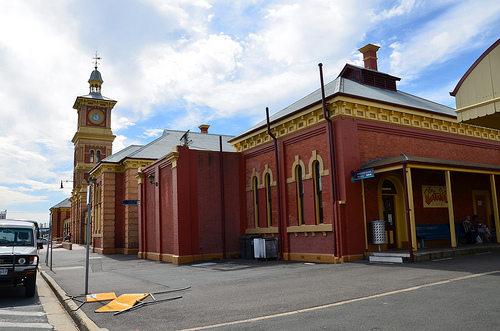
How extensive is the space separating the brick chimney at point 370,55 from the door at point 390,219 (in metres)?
8.32

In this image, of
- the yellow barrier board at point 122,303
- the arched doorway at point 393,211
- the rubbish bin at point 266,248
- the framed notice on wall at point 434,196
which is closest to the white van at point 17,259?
the yellow barrier board at point 122,303

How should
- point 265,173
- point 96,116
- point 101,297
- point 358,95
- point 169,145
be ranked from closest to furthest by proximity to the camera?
point 101,297
point 358,95
point 265,173
point 169,145
point 96,116

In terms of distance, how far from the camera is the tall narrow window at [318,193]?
16.5 meters

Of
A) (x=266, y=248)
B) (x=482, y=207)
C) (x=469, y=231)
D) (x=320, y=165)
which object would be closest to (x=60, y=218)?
(x=266, y=248)

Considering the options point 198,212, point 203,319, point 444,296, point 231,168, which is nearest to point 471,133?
point 231,168

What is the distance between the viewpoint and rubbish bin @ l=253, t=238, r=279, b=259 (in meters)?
17.9

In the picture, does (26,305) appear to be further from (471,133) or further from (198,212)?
(471,133)

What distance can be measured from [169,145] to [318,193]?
17.4 meters

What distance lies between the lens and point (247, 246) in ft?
63.6

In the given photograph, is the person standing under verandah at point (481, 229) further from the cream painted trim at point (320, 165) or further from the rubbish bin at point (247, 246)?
the rubbish bin at point (247, 246)

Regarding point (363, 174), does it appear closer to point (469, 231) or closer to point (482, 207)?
point (469, 231)

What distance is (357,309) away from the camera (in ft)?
22.8

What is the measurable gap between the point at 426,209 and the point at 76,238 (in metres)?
46.5

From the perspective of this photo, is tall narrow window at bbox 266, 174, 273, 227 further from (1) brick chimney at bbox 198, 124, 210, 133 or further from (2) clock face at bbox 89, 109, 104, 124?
(2) clock face at bbox 89, 109, 104, 124
